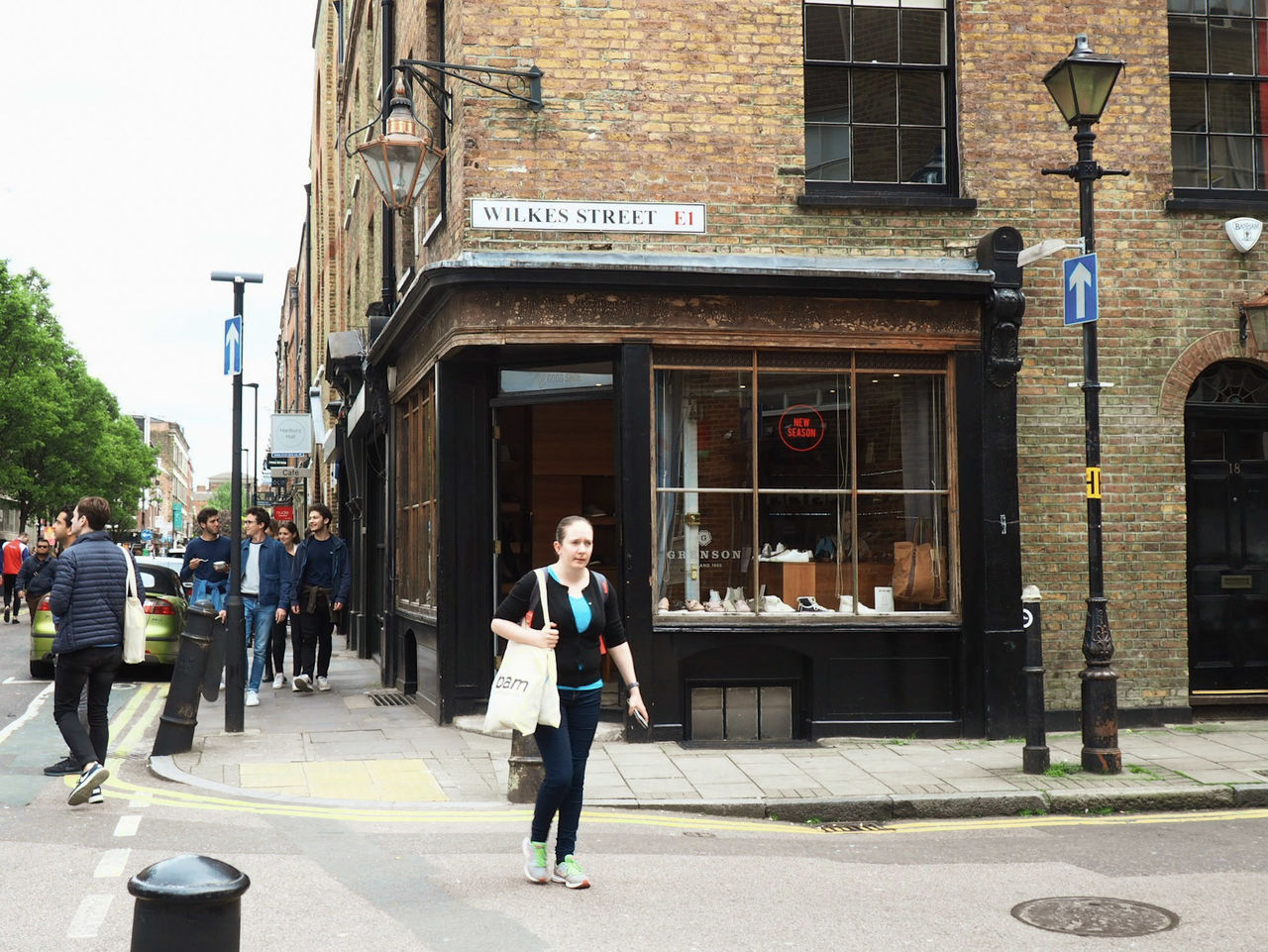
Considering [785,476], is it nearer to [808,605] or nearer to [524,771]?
[808,605]

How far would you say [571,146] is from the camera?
34.0 ft

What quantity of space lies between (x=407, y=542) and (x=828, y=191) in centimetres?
580

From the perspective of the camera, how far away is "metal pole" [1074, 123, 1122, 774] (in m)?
8.84

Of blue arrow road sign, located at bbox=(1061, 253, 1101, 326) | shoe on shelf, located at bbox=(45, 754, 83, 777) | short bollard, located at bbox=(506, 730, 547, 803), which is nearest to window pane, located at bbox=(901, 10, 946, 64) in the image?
blue arrow road sign, located at bbox=(1061, 253, 1101, 326)

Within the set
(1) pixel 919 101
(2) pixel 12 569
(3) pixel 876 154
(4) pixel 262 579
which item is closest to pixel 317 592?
(4) pixel 262 579

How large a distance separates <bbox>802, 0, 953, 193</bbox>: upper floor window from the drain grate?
640 cm

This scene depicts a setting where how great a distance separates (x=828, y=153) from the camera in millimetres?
10922

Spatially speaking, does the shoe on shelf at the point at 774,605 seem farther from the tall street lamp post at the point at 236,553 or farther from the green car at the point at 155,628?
the green car at the point at 155,628

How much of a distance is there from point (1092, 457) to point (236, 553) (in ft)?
22.7

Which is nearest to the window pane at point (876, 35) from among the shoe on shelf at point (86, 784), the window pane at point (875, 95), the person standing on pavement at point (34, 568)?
the window pane at point (875, 95)

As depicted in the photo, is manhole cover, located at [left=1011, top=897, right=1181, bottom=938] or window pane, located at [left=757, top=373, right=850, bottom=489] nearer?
manhole cover, located at [left=1011, top=897, right=1181, bottom=938]

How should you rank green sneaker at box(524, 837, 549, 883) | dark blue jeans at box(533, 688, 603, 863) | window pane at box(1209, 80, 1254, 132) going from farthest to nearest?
window pane at box(1209, 80, 1254, 132) < green sneaker at box(524, 837, 549, 883) < dark blue jeans at box(533, 688, 603, 863)

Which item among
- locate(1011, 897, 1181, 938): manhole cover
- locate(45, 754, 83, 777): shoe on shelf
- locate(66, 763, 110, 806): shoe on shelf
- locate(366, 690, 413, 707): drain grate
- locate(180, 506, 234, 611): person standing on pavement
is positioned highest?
locate(180, 506, 234, 611): person standing on pavement

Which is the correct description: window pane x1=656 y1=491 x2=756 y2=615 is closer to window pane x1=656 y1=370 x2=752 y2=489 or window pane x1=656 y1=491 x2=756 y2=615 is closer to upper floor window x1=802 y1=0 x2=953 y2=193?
window pane x1=656 y1=370 x2=752 y2=489
